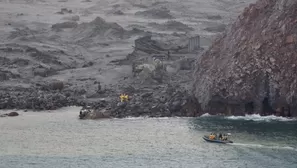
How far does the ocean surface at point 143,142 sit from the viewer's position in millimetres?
68188

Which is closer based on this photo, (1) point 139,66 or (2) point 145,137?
(2) point 145,137

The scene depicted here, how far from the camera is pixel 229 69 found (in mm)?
88812

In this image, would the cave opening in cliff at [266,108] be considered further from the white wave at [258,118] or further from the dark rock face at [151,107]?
the dark rock face at [151,107]

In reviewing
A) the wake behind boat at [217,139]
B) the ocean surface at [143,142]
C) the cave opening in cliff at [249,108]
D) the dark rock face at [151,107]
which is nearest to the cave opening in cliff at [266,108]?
the ocean surface at [143,142]

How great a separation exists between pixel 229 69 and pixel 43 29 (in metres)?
65.6

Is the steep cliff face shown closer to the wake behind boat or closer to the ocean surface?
the ocean surface

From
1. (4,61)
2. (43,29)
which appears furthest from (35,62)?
(43,29)

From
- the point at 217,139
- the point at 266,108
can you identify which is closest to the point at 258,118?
the point at 266,108

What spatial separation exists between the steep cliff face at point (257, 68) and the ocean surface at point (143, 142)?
6.07 ft

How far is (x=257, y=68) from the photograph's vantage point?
86750 mm

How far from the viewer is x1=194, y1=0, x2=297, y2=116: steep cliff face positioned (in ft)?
282

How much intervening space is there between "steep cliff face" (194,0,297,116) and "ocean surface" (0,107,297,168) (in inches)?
72.8

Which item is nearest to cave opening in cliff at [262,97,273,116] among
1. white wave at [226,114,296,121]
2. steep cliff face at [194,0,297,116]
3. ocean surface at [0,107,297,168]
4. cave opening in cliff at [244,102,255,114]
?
steep cliff face at [194,0,297,116]

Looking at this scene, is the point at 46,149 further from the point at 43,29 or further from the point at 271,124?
the point at 43,29
